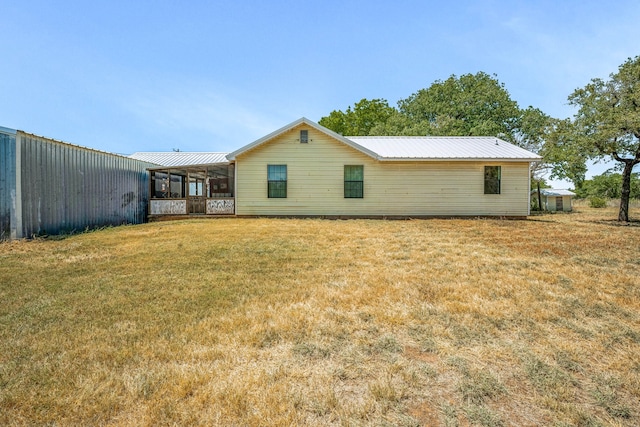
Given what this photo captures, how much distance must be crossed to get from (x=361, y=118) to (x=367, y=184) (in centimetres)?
2725

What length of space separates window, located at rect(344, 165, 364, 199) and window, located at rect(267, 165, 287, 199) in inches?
112

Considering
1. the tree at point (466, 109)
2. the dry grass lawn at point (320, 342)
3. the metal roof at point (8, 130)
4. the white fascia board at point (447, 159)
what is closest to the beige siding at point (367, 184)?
the white fascia board at point (447, 159)

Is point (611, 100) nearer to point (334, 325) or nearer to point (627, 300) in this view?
point (627, 300)

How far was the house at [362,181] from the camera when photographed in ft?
48.1

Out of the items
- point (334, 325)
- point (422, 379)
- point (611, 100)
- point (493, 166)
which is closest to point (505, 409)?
point (422, 379)

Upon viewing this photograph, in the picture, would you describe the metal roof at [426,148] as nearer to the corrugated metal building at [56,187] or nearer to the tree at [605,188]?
the corrugated metal building at [56,187]

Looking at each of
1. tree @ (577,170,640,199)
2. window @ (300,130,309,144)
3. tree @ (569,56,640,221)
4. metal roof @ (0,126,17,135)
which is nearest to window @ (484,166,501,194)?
tree @ (569,56,640,221)

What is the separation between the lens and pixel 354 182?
14961 mm

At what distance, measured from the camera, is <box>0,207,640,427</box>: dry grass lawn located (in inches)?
83.7

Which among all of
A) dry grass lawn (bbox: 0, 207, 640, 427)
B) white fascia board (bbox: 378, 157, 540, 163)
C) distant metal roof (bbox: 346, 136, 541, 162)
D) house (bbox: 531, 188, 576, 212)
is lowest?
dry grass lawn (bbox: 0, 207, 640, 427)

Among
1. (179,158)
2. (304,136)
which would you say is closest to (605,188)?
(304,136)

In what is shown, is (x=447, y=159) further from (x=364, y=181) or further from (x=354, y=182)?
(x=354, y=182)

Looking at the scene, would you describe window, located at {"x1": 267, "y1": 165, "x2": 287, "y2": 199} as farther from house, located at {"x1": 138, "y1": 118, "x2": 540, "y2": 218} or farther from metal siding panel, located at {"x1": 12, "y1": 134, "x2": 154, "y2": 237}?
metal siding panel, located at {"x1": 12, "y1": 134, "x2": 154, "y2": 237}

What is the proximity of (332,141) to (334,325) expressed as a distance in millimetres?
12223
